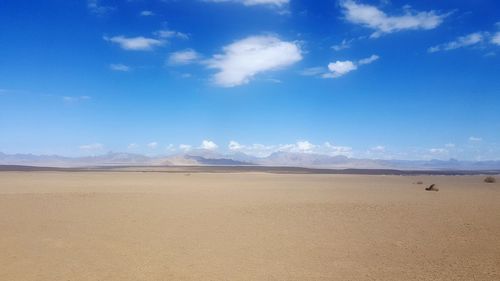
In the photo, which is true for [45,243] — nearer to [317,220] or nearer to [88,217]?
[88,217]

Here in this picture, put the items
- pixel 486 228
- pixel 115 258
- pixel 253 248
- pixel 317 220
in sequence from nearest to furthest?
1. pixel 115 258
2. pixel 253 248
3. pixel 486 228
4. pixel 317 220

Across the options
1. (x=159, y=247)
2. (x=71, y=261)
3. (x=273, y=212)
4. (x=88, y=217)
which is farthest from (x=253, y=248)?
(x=88, y=217)

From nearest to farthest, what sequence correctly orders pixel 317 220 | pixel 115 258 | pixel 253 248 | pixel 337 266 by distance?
pixel 337 266 → pixel 115 258 → pixel 253 248 → pixel 317 220

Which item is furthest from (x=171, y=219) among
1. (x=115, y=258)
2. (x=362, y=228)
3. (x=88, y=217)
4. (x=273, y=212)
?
(x=362, y=228)

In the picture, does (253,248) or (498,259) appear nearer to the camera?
(498,259)

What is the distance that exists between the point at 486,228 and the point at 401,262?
6.18 m

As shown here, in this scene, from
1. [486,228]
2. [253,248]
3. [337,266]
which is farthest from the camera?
[486,228]

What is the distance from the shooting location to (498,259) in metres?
9.95

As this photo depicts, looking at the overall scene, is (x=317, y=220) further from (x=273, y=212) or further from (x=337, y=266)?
(x=337, y=266)

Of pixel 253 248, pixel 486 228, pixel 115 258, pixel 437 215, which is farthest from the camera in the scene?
pixel 437 215

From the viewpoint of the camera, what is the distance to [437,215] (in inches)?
668

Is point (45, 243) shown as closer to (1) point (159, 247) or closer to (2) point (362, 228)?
(1) point (159, 247)

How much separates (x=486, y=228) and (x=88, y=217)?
47.3ft

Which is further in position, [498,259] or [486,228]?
[486,228]
